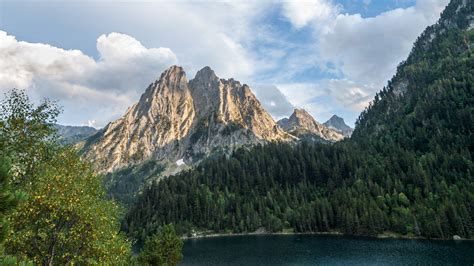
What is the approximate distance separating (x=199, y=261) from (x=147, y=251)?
240 ft

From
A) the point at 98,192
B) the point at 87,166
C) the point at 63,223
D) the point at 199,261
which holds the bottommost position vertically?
the point at 199,261

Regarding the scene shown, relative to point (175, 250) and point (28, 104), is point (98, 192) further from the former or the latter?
point (175, 250)

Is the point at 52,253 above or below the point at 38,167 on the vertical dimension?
below

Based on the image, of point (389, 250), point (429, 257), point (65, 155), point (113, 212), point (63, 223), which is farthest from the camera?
point (389, 250)

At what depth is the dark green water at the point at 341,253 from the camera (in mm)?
133275

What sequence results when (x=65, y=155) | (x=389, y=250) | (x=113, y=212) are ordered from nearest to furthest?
1. (x=65, y=155)
2. (x=113, y=212)
3. (x=389, y=250)

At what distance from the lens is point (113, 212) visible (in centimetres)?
4853

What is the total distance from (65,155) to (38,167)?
19.5 ft

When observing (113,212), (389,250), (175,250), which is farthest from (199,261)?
(113,212)

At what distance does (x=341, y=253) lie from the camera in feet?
517

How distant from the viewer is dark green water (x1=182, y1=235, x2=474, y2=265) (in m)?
133

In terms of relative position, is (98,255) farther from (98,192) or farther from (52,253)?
(98,192)

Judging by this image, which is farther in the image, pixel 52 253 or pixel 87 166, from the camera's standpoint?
pixel 87 166

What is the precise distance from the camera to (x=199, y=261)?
15825 centimetres
